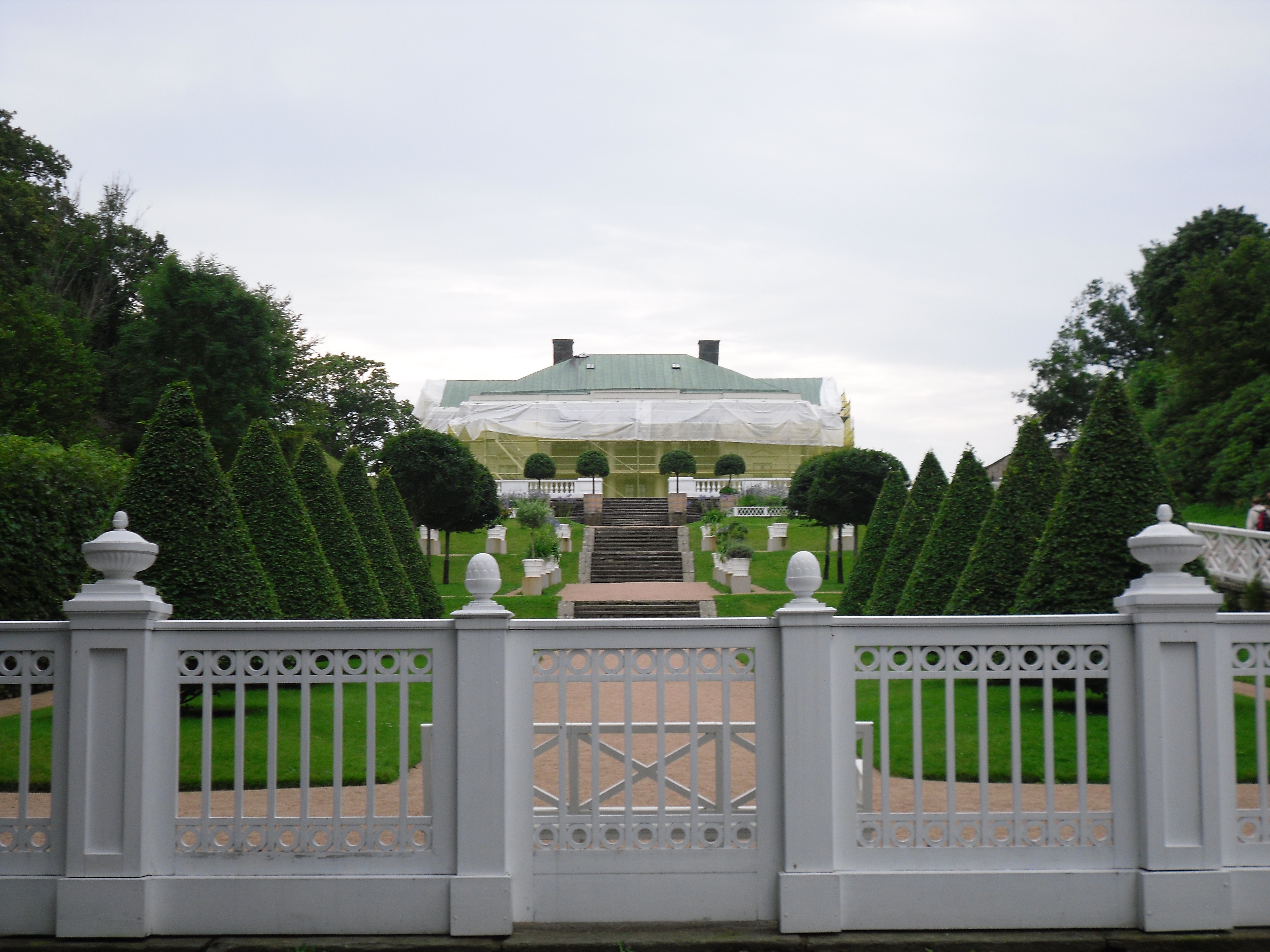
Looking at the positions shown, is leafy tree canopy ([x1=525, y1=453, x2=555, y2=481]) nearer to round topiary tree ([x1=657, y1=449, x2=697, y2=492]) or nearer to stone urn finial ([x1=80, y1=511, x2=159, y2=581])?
round topiary tree ([x1=657, y1=449, x2=697, y2=492])

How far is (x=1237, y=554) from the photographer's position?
15.2 meters

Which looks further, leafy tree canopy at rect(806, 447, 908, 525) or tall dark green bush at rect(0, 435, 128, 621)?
leafy tree canopy at rect(806, 447, 908, 525)

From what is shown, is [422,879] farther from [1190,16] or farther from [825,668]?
[1190,16]

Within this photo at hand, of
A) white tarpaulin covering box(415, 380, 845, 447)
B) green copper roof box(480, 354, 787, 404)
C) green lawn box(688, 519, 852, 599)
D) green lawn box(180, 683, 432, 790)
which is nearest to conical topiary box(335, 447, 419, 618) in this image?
green lawn box(180, 683, 432, 790)

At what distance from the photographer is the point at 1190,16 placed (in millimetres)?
8180

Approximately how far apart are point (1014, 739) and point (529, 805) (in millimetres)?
→ 1789

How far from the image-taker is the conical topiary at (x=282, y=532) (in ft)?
32.9

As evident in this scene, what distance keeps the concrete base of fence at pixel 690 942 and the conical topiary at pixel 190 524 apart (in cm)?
487

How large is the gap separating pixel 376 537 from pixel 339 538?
1.75 metres

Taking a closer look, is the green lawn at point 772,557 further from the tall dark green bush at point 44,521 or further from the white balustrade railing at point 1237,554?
the tall dark green bush at point 44,521

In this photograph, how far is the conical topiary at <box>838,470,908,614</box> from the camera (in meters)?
15.2

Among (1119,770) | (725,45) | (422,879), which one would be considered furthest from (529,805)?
(725,45)

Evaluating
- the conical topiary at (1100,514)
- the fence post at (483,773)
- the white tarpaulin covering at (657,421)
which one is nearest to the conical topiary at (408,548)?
the conical topiary at (1100,514)

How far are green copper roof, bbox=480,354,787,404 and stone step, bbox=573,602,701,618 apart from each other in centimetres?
3157
